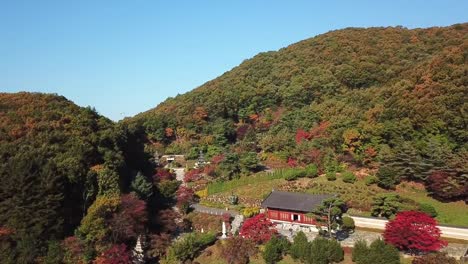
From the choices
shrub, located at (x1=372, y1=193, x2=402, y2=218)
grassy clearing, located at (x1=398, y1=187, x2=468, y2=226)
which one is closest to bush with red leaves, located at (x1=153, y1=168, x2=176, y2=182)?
shrub, located at (x1=372, y1=193, x2=402, y2=218)

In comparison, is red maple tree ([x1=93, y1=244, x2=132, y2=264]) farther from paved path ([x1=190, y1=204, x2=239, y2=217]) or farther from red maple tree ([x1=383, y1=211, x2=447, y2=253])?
red maple tree ([x1=383, y1=211, x2=447, y2=253])

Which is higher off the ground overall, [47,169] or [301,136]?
[301,136]

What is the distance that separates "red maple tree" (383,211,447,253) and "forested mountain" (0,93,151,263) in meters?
17.9

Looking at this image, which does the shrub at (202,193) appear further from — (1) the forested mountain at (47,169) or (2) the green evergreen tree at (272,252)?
(2) the green evergreen tree at (272,252)

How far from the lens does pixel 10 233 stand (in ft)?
77.7

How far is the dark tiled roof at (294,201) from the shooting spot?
28719 mm

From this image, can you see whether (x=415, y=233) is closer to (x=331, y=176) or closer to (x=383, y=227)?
(x=383, y=227)

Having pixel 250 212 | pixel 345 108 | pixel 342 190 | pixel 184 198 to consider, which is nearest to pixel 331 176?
pixel 342 190

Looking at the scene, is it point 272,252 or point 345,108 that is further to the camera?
point 345,108

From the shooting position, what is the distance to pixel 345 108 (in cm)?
4769

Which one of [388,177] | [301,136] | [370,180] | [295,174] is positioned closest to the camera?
[388,177]

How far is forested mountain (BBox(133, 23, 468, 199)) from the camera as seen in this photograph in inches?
1340

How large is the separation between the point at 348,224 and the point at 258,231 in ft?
20.5

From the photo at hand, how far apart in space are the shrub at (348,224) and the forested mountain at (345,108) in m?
7.31
